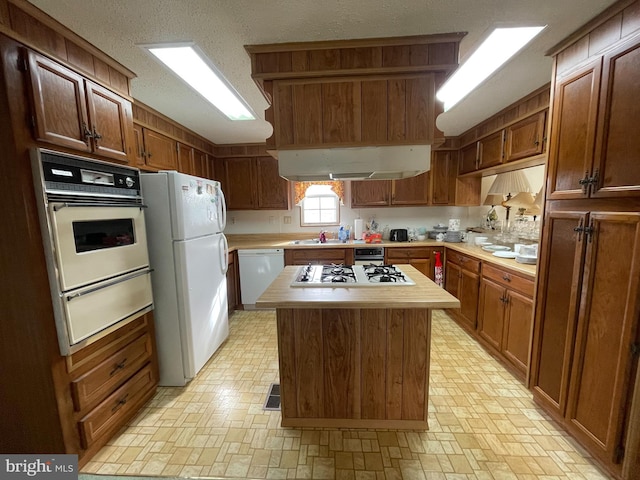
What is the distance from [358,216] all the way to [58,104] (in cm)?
338

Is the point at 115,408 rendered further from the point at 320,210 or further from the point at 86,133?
the point at 320,210

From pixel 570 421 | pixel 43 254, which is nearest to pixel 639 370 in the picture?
pixel 570 421

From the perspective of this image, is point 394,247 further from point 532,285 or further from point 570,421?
point 570,421

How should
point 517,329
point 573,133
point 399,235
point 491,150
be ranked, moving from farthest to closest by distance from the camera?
point 399,235 → point 491,150 → point 517,329 → point 573,133

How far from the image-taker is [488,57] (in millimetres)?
1674

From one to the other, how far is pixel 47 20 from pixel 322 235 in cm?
307

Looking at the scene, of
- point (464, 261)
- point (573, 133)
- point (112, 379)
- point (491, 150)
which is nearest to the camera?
point (573, 133)

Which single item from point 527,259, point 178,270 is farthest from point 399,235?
point 178,270

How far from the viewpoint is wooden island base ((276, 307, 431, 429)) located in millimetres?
1570

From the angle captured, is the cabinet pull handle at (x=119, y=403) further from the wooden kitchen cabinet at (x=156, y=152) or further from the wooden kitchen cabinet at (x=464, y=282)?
the wooden kitchen cabinet at (x=464, y=282)

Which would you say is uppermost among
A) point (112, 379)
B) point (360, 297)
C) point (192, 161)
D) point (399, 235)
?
point (192, 161)

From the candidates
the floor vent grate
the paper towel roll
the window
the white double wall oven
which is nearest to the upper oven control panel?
Answer: the white double wall oven

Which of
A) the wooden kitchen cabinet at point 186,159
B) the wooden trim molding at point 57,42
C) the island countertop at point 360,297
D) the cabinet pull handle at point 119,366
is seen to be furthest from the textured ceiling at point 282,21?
the cabinet pull handle at point 119,366

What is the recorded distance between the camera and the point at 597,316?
4.54 feet
